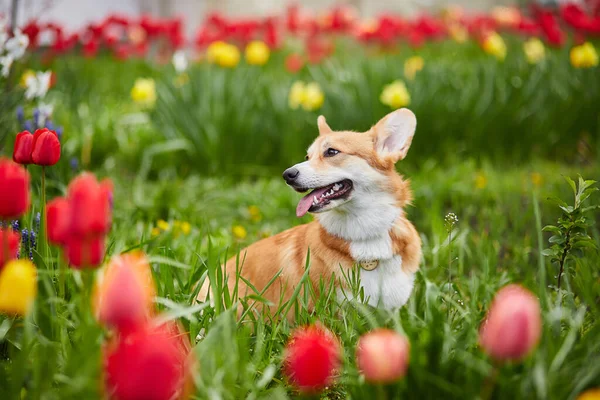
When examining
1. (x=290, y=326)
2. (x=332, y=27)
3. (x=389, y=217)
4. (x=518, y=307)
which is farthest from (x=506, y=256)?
(x=332, y=27)

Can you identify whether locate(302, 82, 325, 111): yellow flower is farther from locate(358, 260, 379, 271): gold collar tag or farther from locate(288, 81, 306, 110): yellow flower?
locate(358, 260, 379, 271): gold collar tag

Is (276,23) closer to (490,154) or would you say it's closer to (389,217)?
(490,154)

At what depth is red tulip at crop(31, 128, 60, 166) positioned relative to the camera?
1752mm

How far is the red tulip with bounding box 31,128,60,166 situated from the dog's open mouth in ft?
2.63

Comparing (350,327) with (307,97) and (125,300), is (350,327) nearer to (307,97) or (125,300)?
(125,300)

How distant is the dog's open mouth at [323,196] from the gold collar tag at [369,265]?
0.25m

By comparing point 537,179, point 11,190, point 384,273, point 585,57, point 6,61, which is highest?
point 6,61

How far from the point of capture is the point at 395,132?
7.86 ft

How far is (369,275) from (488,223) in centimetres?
176

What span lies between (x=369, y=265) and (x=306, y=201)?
316mm

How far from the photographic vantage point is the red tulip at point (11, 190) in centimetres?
126

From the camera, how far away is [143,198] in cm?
382

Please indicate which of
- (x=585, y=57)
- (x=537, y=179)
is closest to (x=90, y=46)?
(x=537, y=179)

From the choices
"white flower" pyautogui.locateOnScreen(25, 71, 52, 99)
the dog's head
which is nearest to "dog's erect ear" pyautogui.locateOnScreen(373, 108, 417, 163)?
the dog's head
